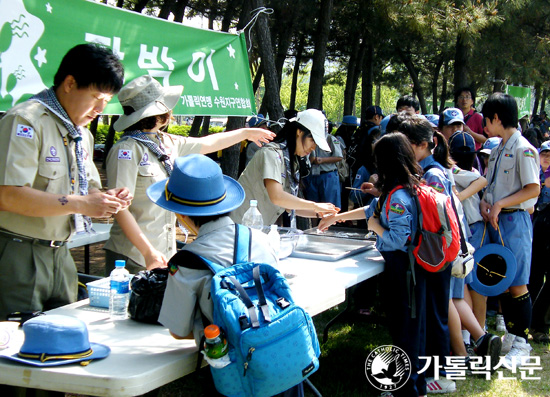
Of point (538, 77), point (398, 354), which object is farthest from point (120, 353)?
point (538, 77)

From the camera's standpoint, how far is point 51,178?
2.38 meters

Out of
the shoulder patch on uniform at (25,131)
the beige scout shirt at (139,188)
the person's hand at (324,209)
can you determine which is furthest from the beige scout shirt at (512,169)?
the shoulder patch on uniform at (25,131)

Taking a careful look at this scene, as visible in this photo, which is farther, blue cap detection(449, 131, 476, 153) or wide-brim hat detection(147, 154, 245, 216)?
blue cap detection(449, 131, 476, 153)

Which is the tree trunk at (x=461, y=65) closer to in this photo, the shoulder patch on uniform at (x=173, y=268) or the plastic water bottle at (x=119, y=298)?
the plastic water bottle at (x=119, y=298)

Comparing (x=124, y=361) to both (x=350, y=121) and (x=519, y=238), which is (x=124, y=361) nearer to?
(x=519, y=238)

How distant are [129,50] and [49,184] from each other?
77.2 inches

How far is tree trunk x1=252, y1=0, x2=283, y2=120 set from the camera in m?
6.06

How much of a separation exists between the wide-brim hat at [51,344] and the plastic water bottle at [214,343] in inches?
14.8

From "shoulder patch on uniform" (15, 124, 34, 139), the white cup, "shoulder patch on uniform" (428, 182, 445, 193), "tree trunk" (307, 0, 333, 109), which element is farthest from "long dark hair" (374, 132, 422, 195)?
"tree trunk" (307, 0, 333, 109)

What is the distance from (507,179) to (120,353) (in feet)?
10.8

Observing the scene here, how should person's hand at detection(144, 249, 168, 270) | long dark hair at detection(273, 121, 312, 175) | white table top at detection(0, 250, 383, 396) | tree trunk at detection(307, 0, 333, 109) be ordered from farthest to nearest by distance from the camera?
1. tree trunk at detection(307, 0, 333, 109)
2. long dark hair at detection(273, 121, 312, 175)
3. person's hand at detection(144, 249, 168, 270)
4. white table top at detection(0, 250, 383, 396)

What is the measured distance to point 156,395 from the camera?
2.27 m

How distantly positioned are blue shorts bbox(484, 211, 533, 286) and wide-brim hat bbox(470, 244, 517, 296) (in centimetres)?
9

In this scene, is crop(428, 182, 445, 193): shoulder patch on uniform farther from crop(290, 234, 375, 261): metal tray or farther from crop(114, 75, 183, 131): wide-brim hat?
crop(114, 75, 183, 131): wide-brim hat
